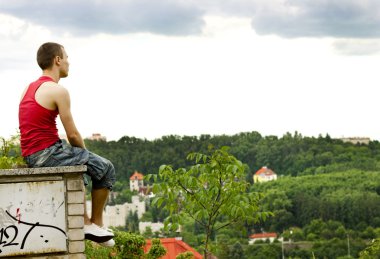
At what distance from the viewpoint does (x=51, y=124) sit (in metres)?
5.73

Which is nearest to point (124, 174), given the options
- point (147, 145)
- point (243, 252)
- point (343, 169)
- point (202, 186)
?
point (147, 145)

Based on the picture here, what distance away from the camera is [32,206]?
5.62m

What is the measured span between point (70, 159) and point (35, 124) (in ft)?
1.02

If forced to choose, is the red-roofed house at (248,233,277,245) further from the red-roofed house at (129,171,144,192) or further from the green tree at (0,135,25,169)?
the green tree at (0,135,25,169)

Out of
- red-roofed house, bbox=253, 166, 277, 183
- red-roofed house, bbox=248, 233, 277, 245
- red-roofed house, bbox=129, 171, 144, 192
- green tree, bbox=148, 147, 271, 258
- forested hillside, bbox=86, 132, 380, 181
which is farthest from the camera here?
red-roofed house, bbox=253, 166, 277, 183

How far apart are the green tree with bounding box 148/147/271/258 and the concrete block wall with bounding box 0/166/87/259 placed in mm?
2701

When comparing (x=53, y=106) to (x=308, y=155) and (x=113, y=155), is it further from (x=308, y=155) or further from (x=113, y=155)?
(x=308, y=155)

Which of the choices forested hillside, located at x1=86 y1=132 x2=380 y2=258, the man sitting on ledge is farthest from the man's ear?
forested hillside, located at x1=86 y1=132 x2=380 y2=258

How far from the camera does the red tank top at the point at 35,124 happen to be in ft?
18.6

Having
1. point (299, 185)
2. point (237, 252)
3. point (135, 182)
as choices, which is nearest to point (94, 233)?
point (237, 252)

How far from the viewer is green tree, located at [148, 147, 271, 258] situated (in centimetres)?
841

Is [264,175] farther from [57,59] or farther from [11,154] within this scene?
[57,59]

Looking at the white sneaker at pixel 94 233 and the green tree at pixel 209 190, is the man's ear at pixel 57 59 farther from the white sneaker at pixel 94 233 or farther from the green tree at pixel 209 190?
the green tree at pixel 209 190

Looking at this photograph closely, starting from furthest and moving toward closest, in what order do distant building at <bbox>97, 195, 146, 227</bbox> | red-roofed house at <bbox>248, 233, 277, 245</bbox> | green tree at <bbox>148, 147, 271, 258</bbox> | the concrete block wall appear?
distant building at <bbox>97, 195, 146, 227</bbox> < red-roofed house at <bbox>248, 233, 277, 245</bbox> < green tree at <bbox>148, 147, 271, 258</bbox> < the concrete block wall
